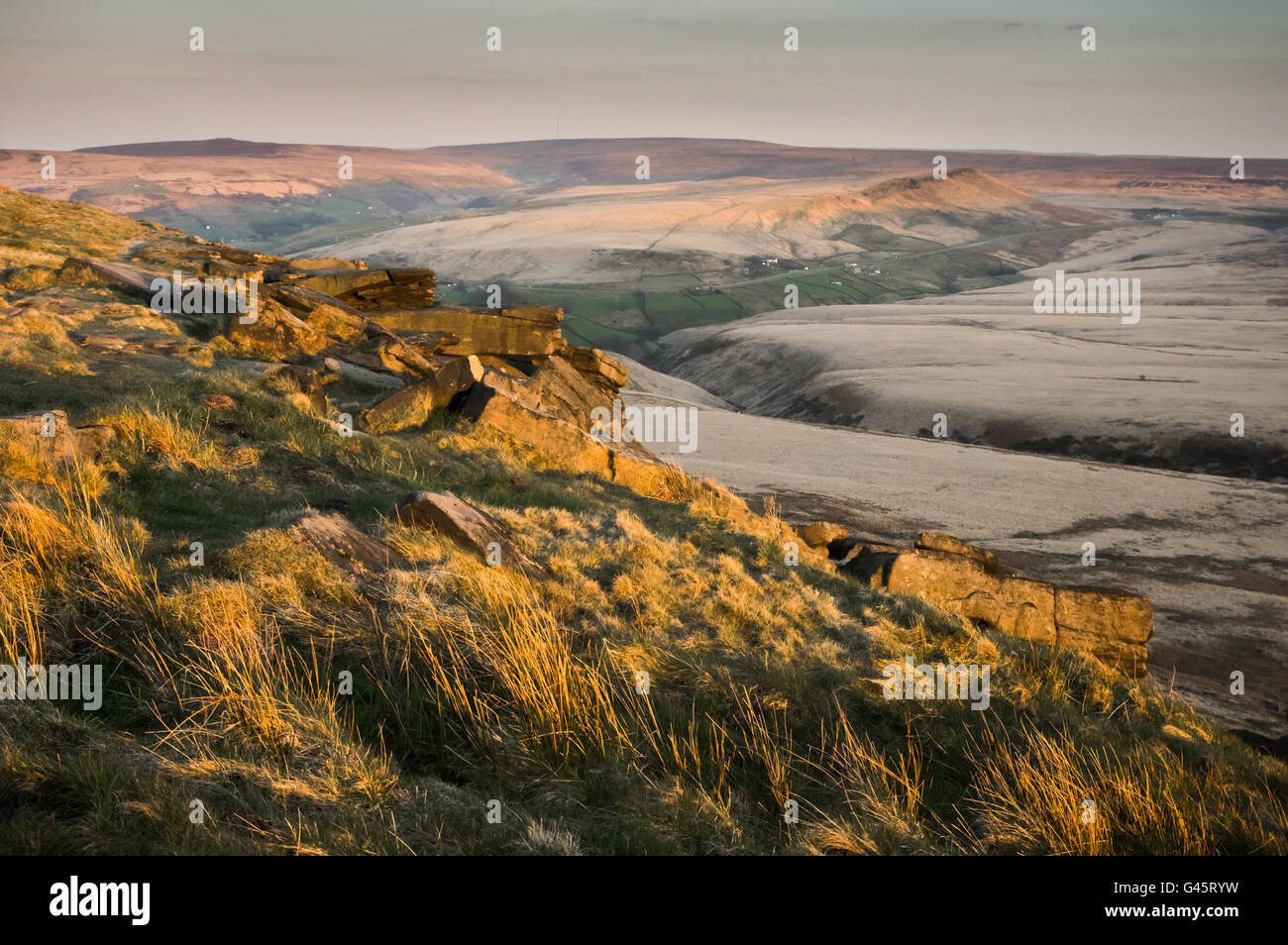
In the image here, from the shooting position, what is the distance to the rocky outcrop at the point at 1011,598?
516 inches

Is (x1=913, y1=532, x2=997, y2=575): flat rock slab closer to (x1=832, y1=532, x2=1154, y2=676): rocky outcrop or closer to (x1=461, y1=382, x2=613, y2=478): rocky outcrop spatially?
(x1=832, y1=532, x2=1154, y2=676): rocky outcrop

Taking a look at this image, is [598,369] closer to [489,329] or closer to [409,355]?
[489,329]

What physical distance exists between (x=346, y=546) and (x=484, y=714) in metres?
2.69

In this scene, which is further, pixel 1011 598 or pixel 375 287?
pixel 375 287

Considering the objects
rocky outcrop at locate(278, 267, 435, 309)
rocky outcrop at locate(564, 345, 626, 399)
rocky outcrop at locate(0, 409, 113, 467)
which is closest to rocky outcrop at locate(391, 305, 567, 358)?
rocky outcrop at locate(278, 267, 435, 309)

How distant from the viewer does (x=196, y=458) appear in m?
9.44

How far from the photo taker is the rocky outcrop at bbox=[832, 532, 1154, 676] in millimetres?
13109

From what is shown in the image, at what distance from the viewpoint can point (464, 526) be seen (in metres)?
8.57

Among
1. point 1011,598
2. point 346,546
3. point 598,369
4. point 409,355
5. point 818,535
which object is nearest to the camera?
point 346,546

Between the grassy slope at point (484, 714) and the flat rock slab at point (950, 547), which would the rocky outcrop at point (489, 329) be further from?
the grassy slope at point (484, 714)

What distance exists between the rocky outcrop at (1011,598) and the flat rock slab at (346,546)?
25.9ft

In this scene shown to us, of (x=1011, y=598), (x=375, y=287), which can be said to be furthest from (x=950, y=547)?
(x=375, y=287)

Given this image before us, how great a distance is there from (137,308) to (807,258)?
191 metres
